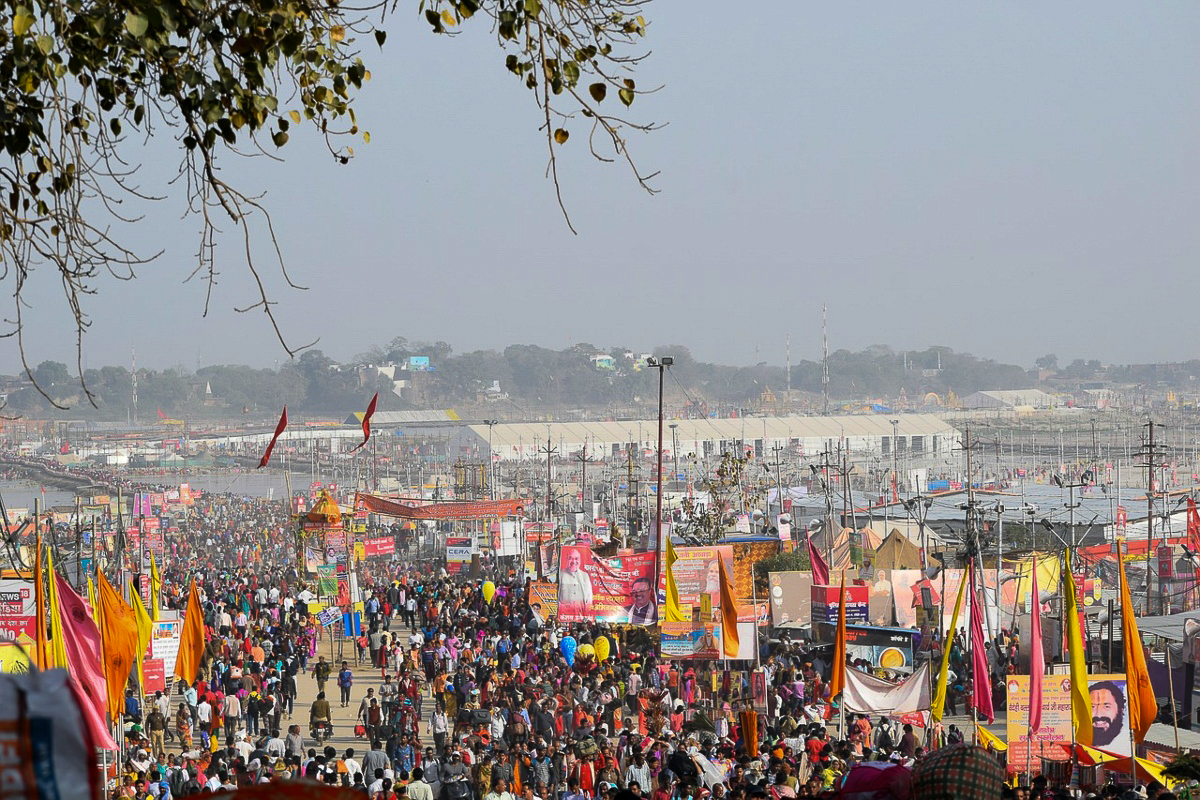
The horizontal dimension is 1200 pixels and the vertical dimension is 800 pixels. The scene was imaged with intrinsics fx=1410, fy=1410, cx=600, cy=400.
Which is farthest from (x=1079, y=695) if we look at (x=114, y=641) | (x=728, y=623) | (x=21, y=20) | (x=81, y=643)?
(x=21, y=20)

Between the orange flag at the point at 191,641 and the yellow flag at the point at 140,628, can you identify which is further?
the orange flag at the point at 191,641

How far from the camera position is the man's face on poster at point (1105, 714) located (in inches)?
448

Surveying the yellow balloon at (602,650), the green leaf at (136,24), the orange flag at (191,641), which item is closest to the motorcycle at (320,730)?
the orange flag at (191,641)

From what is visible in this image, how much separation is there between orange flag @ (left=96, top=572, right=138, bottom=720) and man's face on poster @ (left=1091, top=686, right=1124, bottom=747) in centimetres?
821

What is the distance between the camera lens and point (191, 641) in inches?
626

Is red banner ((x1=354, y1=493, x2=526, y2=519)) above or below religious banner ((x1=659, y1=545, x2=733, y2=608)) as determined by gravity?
below

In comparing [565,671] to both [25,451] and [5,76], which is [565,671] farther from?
[25,451]

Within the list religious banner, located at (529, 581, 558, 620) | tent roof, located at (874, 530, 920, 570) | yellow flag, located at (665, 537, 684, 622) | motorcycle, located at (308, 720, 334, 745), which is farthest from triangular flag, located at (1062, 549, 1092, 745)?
tent roof, located at (874, 530, 920, 570)

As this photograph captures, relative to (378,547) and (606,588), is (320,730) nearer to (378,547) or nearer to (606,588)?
(606,588)

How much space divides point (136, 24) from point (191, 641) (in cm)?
1258

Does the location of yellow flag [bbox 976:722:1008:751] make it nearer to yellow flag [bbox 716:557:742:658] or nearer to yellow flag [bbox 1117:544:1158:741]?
yellow flag [bbox 1117:544:1158:741]

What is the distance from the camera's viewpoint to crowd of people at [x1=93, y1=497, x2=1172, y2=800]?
37.6ft

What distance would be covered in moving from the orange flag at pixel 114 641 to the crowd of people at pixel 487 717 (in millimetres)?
769

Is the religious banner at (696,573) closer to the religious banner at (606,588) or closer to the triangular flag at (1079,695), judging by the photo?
the religious banner at (606,588)
